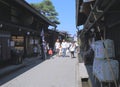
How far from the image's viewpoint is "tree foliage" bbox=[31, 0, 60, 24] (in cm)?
7738

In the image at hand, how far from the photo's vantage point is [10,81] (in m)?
14.6

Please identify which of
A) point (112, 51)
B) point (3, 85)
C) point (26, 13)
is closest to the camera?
point (112, 51)

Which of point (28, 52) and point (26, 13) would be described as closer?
point (26, 13)

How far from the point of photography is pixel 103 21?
9781 mm

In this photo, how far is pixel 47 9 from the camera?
7731cm

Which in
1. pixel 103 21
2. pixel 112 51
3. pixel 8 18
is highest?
pixel 8 18

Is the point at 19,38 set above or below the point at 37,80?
above

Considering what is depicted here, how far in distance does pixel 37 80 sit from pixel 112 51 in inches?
295

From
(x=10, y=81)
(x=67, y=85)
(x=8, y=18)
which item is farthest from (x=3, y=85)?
(x=8, y=18)

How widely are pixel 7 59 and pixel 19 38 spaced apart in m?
7.98

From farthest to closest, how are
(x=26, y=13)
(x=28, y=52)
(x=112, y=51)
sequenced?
(x=28, y=52), (x=26, y=13), (x=112, y=51)

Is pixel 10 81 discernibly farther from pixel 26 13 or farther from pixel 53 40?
pixel 53 40

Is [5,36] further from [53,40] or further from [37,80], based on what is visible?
[53,40]

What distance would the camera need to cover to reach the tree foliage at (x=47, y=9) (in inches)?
3046
